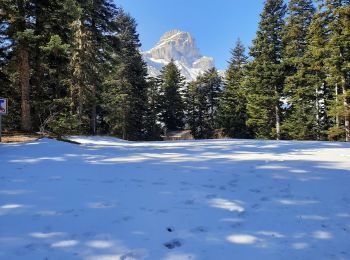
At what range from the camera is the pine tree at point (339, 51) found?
2588 cm

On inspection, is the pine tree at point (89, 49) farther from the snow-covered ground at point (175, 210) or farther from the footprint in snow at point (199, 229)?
the footprint in snow at point (199, 229)

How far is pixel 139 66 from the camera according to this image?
38.9 metres

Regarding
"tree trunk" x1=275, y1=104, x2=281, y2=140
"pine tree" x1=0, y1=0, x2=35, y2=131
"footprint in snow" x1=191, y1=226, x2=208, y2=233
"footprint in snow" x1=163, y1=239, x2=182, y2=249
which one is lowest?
"footprint in snow" x1=163, y1=239, x2=182, y2=249

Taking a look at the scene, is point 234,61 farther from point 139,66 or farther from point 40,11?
point 40,11

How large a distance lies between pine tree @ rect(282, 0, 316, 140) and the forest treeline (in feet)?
0.33

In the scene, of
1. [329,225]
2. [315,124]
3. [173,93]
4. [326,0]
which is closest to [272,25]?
[326,0]

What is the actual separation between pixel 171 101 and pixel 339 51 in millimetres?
31696

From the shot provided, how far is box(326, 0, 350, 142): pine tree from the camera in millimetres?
25875

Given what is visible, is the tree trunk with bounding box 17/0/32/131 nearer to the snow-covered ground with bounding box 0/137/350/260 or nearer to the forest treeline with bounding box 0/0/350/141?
the forest treeline with bounding box 0/0/350/141

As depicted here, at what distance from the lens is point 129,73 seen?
38125 millimetres

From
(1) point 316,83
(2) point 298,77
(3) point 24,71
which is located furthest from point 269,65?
(3) point 24,71

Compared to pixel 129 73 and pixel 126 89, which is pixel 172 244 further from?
pixel 129 73

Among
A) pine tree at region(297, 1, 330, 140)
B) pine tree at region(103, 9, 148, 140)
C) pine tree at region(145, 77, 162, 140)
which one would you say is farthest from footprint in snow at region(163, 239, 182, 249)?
pine tree at region(145, 77, 162, 140)

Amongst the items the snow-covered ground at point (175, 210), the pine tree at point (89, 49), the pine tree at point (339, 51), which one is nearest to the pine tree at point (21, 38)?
the pine tree at point (89, 49)
